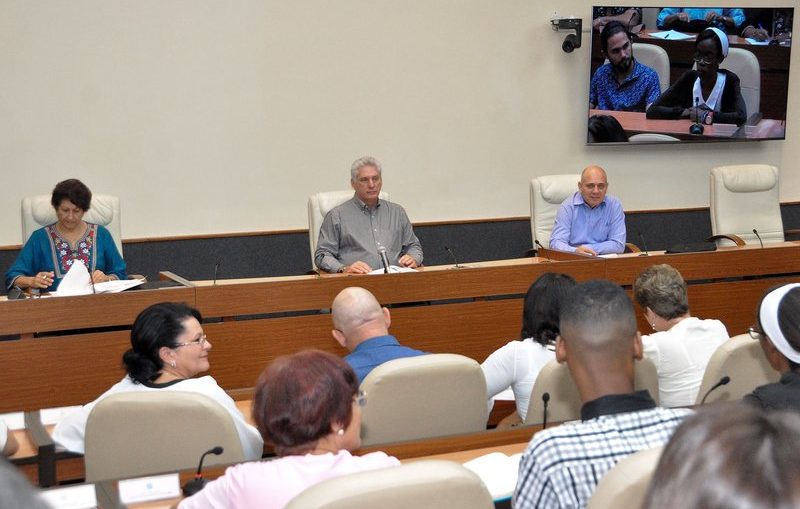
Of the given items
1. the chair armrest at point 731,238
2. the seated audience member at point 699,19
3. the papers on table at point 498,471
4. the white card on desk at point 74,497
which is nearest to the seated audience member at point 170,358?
the white card on desk at point 74,497

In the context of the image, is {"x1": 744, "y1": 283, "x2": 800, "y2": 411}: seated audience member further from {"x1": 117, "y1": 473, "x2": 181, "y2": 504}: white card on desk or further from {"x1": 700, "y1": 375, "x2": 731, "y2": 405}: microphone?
{"x1": 117, "y1": 473, "x2": 181, "y2": 504}: white card on desk

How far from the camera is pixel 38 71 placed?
610cm

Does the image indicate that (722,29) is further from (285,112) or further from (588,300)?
(588,300)

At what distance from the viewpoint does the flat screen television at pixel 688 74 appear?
7332 mm

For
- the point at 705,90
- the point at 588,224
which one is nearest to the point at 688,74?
the point at 705,90

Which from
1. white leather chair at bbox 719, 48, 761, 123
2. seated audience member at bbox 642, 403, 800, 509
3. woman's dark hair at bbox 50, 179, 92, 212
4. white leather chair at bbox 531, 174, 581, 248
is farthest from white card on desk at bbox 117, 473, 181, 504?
white leather chair at bbox 719, 48, 761, 123

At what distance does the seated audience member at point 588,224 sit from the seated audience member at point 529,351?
8.41 ft

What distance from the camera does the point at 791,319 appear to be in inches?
98.6

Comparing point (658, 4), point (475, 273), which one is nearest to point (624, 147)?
point (658, 4)

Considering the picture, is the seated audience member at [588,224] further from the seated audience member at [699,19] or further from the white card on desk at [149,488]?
the white card on desk at [149,488]

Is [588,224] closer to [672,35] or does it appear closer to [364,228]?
[364,228]

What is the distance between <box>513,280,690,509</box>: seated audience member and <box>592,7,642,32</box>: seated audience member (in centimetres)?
541

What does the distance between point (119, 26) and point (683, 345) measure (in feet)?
14.7

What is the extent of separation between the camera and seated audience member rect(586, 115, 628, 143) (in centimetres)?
741
